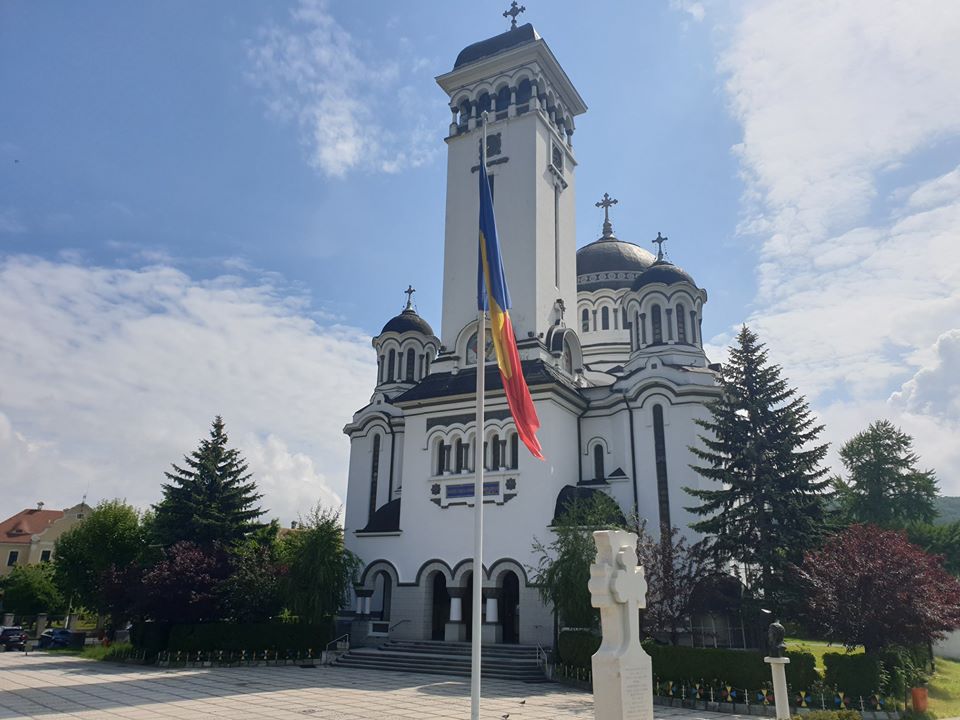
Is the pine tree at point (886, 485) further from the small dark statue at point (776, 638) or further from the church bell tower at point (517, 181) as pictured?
the small dark statue at point (776, 638)

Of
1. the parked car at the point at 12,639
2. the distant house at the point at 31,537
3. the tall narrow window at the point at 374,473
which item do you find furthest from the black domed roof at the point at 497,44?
the distant house at the point at 31,537

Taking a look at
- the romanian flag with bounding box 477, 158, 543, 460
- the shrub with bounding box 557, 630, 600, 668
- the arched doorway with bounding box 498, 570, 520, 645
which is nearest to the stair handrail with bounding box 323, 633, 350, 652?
the arched doorway with bounding box 498, 570, 520, 645

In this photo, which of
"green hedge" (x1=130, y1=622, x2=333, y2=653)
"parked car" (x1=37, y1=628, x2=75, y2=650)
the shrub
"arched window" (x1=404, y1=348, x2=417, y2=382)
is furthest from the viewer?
"arched window" (x1=404, y1=348, x2=417, y2=382)

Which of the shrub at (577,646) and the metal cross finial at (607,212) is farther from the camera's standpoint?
the metal cross finial at (607,212)

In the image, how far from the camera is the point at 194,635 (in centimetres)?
2327

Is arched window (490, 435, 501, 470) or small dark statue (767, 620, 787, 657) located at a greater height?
arched window (490, 435, 501, 470)

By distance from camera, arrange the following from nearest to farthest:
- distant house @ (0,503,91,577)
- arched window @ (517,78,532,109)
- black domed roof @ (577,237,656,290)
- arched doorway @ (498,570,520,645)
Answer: arched doorway @ (498,570,520,645), arched window @ (517,78,532,109), black domed roof @ (577,237,656,290), distant house @ (0,503,91,577)

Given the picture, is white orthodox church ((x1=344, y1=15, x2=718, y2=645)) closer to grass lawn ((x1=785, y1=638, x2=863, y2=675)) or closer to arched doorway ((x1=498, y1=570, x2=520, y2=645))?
arched doorway ((x1=498, y1=570, x2=520, y2=645))

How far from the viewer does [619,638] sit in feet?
32.9

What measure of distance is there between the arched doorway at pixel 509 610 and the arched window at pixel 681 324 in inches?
441

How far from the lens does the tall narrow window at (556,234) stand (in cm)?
3000

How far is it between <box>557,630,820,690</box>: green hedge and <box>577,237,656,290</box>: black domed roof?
2382 cm

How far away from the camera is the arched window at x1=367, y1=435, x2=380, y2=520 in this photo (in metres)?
30.5

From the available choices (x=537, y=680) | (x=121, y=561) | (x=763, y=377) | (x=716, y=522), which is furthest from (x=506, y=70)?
(x=121, y=561)
